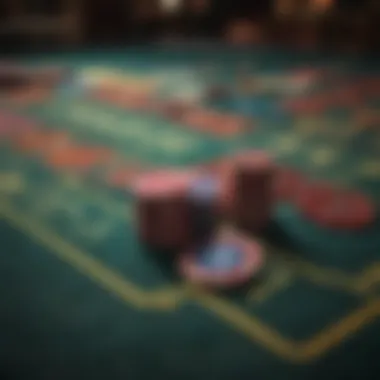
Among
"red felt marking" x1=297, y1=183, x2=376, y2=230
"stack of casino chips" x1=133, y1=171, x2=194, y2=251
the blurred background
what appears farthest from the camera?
the blurred background

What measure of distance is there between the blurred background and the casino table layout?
3.18 ft

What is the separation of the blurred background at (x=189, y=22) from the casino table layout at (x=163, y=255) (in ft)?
3.18

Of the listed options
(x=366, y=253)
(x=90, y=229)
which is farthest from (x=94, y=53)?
(x=366, y=253)

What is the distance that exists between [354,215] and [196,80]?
1423 mm

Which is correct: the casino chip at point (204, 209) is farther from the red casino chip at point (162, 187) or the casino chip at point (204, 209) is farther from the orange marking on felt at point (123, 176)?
the orange marking on felt at point (123, 176)

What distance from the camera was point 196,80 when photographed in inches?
110

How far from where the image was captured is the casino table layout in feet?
3.48

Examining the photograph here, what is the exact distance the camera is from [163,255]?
1.35 m

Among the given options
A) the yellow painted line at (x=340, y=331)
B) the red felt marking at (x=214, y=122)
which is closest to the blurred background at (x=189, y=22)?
the red felt marking at (x=214, y=122)

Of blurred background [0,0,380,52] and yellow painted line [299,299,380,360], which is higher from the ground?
yellow painted line [299,299,380,360]

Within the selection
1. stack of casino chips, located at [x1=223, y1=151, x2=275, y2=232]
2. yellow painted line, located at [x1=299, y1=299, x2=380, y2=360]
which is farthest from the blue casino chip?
yellow painted line, located at [x1=299, y1=299, x2=380, y2=360]

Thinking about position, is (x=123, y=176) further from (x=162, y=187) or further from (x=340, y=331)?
(x=340, y=331)

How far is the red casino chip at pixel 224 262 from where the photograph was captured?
124cm

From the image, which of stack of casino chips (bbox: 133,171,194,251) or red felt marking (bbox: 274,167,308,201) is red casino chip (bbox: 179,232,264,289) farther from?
red felt marking (bbox: 274,167,308,201)
